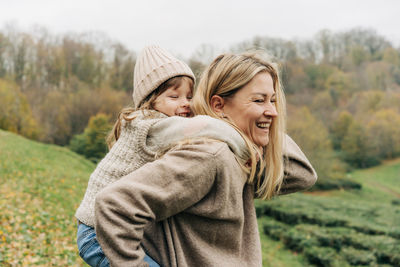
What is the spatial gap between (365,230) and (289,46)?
47.5 meters

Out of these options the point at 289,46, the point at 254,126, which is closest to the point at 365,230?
the point at 254,126

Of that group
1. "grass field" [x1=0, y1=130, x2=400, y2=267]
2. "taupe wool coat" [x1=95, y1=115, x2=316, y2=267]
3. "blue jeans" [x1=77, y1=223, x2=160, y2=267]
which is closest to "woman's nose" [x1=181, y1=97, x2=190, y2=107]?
"taupe wool coat" [x1=95, y1=115, x2=316, y2=267]

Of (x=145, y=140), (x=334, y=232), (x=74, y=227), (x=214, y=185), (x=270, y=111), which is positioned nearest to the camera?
(x=214, y=185)

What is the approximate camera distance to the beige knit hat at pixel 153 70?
2266 millimetres

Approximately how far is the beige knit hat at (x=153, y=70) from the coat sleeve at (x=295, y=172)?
0.76m

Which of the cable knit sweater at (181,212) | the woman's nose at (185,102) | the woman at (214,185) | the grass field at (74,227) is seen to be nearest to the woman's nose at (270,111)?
the woman at (214,185)

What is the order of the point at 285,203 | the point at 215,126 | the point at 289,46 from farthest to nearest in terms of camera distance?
the point at 289,46 < the point at 285,203 < the point at 215,126

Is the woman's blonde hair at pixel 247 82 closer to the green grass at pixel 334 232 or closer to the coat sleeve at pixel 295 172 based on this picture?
the coat sleeve at pixel 295 172

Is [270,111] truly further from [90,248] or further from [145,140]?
[90,248]

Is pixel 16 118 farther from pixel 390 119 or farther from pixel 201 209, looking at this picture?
pixel 390 119

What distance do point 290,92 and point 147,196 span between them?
184 ft

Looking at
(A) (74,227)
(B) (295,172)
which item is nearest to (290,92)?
(A) (74,227)

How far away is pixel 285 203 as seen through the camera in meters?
20.0

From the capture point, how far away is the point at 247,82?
2014 millimetres
